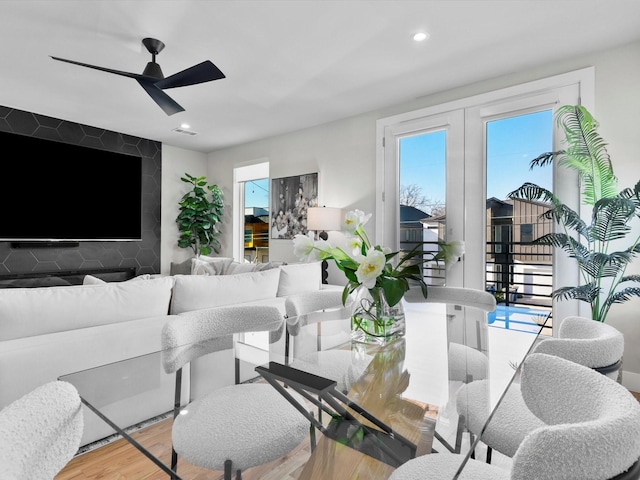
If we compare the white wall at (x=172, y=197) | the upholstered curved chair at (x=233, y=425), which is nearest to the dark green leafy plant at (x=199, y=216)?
the white wall at (x=172, y=197)

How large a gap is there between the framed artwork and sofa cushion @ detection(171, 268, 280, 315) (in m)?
2.24

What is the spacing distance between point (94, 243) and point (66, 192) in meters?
0.73

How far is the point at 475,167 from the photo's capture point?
348 cm

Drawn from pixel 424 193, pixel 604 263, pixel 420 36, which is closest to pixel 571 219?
Answer: pixel 604 263

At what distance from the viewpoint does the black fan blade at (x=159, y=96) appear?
9.18 ft

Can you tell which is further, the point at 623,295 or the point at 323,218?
the point at 323,218

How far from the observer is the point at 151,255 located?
5.51 m

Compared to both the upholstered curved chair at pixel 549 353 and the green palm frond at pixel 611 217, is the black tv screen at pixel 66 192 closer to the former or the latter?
the upholstered curved chair at pixel 549 353

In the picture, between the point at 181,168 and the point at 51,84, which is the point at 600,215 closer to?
the point at 51,84

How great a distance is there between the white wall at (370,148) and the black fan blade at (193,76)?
2.06 m

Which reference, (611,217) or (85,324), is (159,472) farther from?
(611,217)

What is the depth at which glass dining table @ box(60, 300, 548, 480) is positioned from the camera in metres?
0.82

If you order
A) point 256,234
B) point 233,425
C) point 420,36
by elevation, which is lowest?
point 233,425

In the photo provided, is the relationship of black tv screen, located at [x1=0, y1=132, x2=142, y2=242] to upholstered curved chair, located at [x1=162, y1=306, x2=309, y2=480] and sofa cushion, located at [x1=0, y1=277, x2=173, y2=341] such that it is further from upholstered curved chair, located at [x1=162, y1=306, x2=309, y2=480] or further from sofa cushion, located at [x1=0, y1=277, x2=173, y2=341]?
upholstered curved chair, located at [x1=162, y1=306, x2=309, y2=480]
